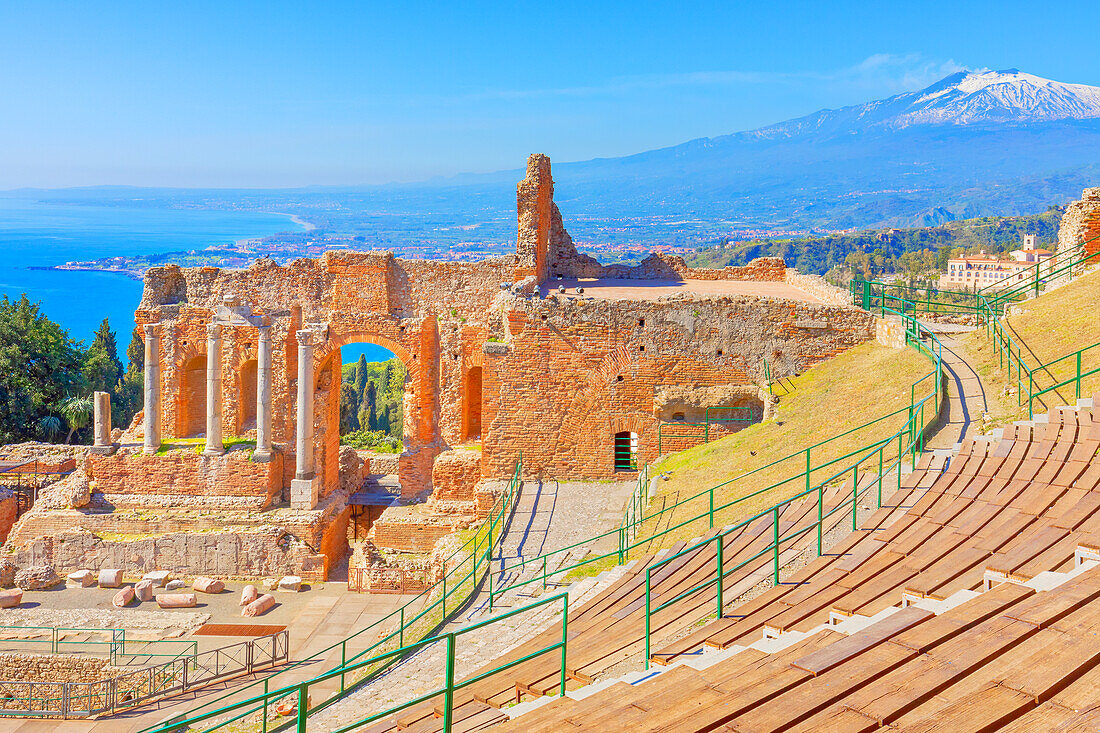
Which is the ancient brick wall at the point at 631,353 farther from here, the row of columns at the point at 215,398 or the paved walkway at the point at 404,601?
the row of columns at the point at 215,398

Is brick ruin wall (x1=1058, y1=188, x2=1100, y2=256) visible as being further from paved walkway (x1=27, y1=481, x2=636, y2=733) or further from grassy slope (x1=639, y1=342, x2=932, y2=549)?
paved walkway (x1=27, y1=481, x2=636, y2=733)

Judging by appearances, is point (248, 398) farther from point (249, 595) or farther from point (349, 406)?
point (349, 406)

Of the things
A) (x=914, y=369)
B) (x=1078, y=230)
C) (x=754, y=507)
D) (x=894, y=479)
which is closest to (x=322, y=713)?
(x=754, y=507)

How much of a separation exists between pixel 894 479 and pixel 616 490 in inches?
333

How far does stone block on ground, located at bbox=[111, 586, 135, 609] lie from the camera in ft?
66.6

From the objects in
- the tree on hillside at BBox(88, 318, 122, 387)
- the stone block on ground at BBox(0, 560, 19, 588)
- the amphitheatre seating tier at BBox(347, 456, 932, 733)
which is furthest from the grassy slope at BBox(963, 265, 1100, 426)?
the tree on hillside at BBox(88, 318, 122, 387)

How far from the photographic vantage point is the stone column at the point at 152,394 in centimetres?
2510

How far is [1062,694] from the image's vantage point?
214 inches

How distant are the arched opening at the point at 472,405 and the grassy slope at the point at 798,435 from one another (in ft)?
28.7

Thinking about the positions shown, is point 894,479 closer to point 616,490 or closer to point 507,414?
point 616,490

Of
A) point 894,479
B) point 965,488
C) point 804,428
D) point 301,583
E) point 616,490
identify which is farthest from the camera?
point 301,583

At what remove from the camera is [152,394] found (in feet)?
84.4

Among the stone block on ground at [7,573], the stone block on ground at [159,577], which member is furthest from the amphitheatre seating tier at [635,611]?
the stone block on ground at [7,573]

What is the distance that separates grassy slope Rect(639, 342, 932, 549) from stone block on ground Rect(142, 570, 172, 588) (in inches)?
437
